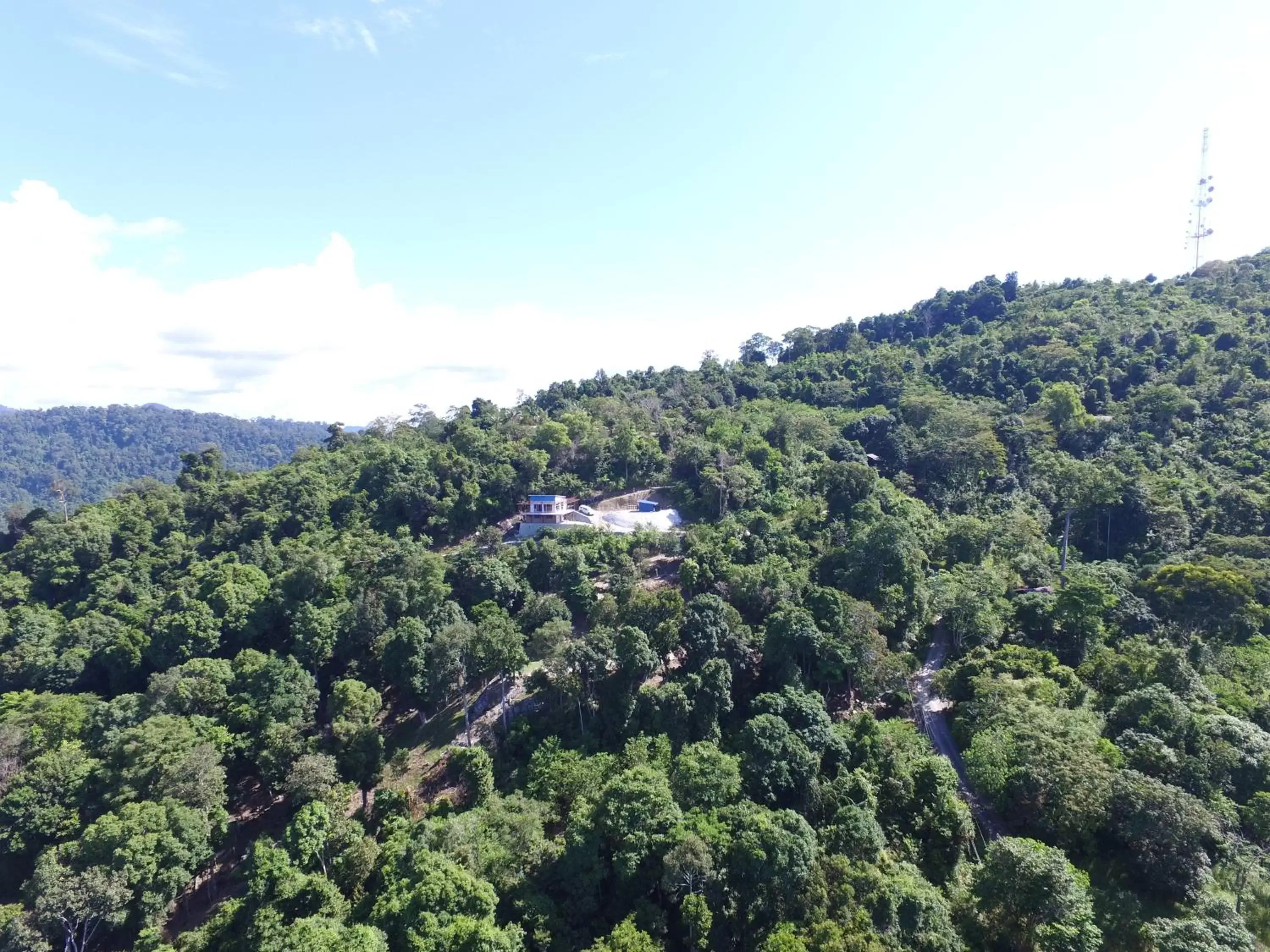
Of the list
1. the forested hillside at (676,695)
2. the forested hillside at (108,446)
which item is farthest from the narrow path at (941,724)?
the forested hillside at (108,446)

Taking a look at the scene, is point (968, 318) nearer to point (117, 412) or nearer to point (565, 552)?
point (565, 552)

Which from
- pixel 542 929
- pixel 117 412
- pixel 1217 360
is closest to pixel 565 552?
pixel 542 929

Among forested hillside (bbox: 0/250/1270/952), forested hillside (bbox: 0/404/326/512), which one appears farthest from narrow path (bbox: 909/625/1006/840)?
forested hillside (bbox: 0/404/326/512)

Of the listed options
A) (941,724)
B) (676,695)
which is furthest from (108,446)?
(941,724)

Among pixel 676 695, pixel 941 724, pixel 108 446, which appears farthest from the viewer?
pixel 108 446

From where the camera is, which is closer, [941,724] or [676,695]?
[676,695]

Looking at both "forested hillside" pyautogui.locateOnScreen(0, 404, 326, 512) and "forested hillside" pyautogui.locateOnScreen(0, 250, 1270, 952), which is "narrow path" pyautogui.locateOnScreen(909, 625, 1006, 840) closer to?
"forested hillside" pyautogui.locateOnScreen(0, 250, 1270, 952)

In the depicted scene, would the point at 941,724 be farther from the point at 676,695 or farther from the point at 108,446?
the point at 108,446
